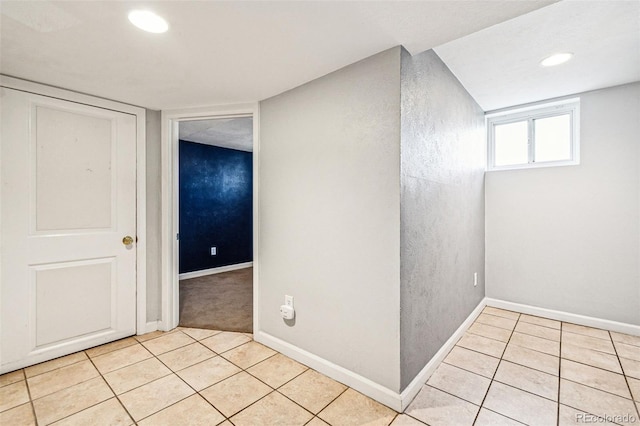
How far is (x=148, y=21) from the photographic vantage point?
58.4 inches

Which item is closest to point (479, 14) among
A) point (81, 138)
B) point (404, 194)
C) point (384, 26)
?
point (384, 26)

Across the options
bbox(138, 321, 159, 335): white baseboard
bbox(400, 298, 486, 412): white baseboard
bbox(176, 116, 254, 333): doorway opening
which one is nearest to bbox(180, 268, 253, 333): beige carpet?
bbox(176, 116, 254, 333): doorway opening

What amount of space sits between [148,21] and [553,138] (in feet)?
12.2

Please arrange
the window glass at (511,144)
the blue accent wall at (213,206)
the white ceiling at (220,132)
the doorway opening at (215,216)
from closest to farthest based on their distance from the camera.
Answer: the window glass at (511,144)
the white ceiling at (220,132)
the doorway opening at (215,216)
the blue accent wall at (213,206)

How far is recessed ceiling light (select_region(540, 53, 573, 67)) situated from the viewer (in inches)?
84.4

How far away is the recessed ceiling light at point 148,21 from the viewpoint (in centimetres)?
142

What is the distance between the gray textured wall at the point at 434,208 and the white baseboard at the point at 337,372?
13 cm

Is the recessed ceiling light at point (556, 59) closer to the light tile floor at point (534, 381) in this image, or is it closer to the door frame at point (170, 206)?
the light tile floor at point (534, 381)

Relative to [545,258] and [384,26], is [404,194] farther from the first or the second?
[545,258]

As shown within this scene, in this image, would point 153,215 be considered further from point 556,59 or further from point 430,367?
point 556,59

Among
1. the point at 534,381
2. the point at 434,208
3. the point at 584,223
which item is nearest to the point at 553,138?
the point at 584,223

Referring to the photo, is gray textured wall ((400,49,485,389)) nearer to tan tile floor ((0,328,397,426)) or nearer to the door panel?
tan tile floor ((0,328,397,426))

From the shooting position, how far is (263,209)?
101 inches

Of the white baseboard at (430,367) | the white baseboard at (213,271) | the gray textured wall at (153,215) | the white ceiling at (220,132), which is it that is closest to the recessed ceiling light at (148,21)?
the gray textured wall at (153,215)
